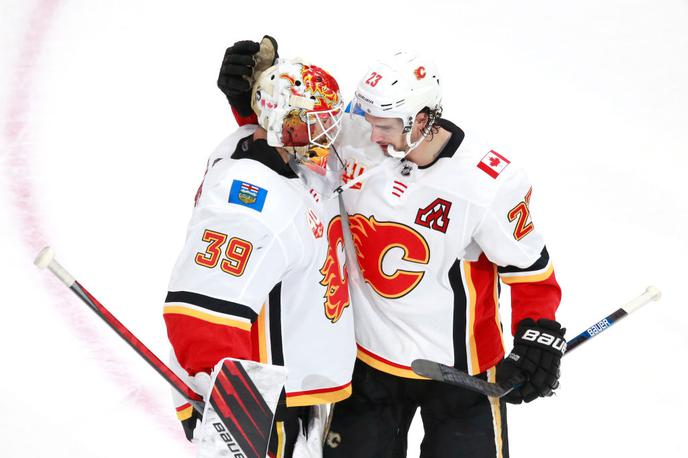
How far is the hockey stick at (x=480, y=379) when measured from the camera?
9.22 ft

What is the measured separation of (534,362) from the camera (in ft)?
9.59

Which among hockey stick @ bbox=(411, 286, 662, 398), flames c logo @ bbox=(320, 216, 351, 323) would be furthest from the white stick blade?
hockey stick @ bbox=(411, 286, 662, 398)

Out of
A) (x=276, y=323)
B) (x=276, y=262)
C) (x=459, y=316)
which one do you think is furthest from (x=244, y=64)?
(x=459, y=316)

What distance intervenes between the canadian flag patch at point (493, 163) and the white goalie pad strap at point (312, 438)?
0.87 metres

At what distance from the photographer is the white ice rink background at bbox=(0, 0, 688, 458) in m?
3.78

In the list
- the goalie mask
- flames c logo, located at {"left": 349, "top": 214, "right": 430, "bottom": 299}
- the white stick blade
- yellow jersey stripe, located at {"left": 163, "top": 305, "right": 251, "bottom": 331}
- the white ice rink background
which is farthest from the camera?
the white ice rink background

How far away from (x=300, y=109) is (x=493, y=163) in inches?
24.8

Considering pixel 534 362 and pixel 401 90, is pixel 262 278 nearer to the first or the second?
pixel 401 90

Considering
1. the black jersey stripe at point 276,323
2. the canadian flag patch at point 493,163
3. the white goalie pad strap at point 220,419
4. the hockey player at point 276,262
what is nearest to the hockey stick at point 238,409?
the white goalie pad strap at point 220,419

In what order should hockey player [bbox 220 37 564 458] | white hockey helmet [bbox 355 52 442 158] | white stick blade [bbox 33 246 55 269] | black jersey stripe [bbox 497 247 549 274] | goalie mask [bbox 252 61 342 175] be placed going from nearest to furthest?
white stick blade [bbox 33 246 55 269] → goalie mask [bbox 252 61 342 175] → white hockey helmet [bbox 355 52 442 158] → hockey player [bbox 220 37 564 458] → black jersey stripe [bbox 497 247 549 274]

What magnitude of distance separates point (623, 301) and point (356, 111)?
1862mm

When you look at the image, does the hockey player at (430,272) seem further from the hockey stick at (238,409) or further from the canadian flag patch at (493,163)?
the hockey stick at (238,409)

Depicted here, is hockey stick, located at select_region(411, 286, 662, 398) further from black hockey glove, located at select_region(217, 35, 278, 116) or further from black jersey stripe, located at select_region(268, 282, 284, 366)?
black hockey glove, located at select_region(217, 35, 278, 116)

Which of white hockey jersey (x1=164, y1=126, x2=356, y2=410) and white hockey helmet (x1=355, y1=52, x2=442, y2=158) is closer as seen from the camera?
white hockey jersey (x1=164, y1=126, x2=356, y2=410)
